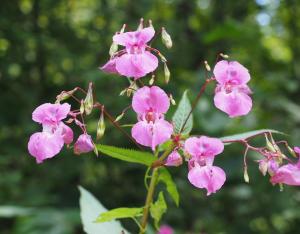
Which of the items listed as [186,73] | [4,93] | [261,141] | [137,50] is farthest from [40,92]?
[137,50]

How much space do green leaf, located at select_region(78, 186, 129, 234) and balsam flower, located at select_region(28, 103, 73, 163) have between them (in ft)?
1.11

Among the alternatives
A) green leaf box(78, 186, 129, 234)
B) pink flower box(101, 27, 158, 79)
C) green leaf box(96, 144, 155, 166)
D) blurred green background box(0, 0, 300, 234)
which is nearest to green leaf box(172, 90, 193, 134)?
green leaf box(96, 144, 155, 166)

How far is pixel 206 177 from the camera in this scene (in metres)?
1.17

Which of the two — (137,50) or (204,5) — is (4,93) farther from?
(137,50)

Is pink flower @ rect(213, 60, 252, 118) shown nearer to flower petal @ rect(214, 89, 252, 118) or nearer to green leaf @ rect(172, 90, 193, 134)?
flower petal @ rect(214, 89, 252, 118)

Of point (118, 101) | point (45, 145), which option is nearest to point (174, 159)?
point (45, 145)

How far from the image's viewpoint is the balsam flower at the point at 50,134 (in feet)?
3.89

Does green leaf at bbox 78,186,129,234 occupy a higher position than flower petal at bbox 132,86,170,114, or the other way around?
flower petal at bbox 132,86,170,114

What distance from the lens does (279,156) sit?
126 centimetres

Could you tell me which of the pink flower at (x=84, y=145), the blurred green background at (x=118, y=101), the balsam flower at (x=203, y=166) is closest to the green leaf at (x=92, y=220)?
the pink flower at (x=84, y=145)

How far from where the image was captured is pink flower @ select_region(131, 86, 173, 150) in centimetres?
117

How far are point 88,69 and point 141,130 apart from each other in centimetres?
261

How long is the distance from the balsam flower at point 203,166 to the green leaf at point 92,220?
15.8 inches

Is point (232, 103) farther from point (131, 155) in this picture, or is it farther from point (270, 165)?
point (131, 155)
